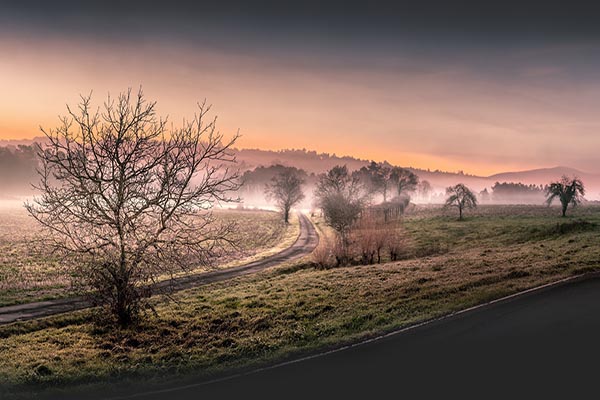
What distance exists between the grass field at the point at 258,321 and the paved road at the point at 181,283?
1588 mm

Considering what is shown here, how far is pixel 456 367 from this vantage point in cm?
1119

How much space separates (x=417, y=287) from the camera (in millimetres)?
19844

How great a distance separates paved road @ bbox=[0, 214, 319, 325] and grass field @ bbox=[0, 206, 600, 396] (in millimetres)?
1588

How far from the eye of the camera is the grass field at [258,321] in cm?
1262

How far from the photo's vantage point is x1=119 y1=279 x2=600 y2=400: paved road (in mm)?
10125

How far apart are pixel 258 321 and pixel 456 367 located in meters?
8.25

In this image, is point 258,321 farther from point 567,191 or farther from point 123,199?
point 567,191

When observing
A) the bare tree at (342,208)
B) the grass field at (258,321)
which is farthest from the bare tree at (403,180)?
the grass field at (258,321)

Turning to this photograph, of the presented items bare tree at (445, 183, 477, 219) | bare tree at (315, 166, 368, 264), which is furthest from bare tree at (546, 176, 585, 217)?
bare tree at (315, 166, 368, 264)

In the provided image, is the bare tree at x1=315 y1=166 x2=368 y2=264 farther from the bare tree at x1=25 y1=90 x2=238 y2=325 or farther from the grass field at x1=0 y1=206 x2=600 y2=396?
the bare tree at x1=25 y1=90 x2=238 y2=325

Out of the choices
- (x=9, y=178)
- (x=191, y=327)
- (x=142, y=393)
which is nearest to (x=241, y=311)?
(x=191, y=327)

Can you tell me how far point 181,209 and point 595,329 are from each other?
1587 cm

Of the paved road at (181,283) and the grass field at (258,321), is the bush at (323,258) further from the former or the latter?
the grass field at (258,321)

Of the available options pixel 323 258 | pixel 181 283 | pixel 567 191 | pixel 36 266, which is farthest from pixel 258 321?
pixel 567 191
